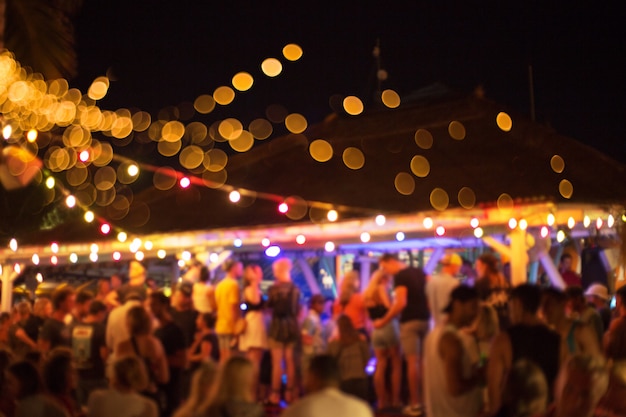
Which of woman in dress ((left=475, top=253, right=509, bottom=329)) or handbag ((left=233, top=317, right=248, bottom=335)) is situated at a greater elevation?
woman in dress ((left=475, top=253, right=509, bottom=329))

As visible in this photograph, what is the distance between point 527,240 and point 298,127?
16.8ft

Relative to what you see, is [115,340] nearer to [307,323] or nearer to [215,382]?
[307,323]

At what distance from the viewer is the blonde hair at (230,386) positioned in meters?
5.12

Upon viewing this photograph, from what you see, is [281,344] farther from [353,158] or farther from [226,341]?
[353,158]

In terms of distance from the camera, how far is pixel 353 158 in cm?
1248

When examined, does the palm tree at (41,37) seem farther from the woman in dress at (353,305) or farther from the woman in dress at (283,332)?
the woman in dress at (353,305)

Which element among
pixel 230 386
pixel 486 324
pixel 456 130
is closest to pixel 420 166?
pixel 456 130

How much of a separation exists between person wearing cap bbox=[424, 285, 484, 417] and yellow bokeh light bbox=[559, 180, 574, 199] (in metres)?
3.74

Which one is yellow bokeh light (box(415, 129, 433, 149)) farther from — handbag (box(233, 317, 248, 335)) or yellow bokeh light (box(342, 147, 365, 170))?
handbag (box(233, 317, 248, 335))

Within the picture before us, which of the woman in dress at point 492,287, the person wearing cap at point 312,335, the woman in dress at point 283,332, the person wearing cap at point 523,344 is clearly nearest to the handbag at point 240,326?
the woman in dress at point 283,332

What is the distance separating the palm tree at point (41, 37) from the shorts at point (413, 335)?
567 cm

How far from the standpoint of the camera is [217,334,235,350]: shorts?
34.6 feet

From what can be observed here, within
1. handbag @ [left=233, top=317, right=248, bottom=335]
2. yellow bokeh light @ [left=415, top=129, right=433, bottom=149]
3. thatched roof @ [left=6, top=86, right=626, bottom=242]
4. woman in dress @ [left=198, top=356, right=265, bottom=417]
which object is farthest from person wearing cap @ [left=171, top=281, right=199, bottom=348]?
woman in dress @ [left=198, top=356, right=265, bottom=417]

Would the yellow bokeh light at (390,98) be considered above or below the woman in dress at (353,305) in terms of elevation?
above
